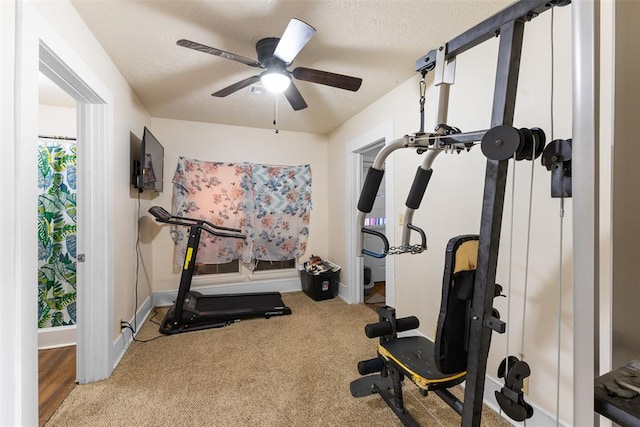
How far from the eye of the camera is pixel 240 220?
11.8 feet

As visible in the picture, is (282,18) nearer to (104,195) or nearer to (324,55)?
(324,55)

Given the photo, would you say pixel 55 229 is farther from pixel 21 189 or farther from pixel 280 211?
pixel 280 211

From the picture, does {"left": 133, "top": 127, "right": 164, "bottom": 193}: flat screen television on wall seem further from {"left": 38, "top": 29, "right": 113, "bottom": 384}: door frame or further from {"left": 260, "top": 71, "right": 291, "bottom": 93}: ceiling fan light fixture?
{"left": 260, "top": 71, "right": 291, "bottom": 93}: ceiling fan light fixture

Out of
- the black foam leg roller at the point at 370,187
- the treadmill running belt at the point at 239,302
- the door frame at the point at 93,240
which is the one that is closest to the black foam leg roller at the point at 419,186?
the black foam leg roller at the point at 370,187

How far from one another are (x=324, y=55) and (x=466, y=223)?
5.04 ft

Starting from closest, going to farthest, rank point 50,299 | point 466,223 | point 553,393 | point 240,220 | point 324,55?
point 553,393
point 466,223
point 324,55
point 50,299
point 240,220

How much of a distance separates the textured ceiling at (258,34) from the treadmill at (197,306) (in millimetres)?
1287

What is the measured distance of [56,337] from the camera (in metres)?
2.34

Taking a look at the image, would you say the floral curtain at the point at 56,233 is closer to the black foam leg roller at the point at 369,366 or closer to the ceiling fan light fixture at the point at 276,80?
the ceiling fan light fixture at the point at 276,80

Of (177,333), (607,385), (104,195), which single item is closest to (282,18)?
(104,195)

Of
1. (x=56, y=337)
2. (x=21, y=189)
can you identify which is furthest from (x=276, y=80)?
(x=56, y=337)

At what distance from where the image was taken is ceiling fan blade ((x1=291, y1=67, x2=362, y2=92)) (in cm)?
178

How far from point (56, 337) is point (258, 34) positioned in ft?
9.73

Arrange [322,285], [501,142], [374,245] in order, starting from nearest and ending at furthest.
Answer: [501,142]
[322,285]
[374,245]
